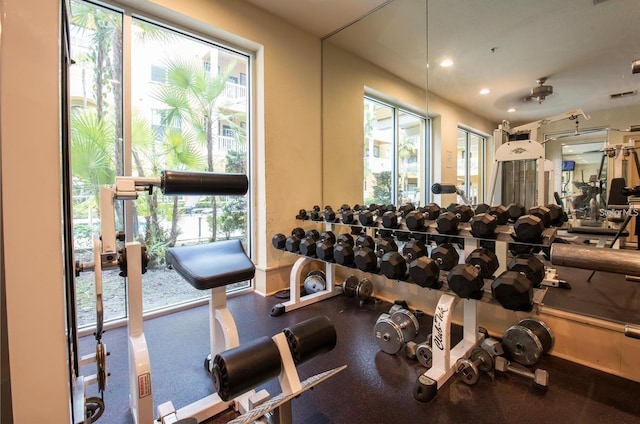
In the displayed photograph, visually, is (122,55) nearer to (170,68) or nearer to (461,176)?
(170,68)

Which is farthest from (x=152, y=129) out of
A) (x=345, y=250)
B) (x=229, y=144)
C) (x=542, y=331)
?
(x=542, y=331)

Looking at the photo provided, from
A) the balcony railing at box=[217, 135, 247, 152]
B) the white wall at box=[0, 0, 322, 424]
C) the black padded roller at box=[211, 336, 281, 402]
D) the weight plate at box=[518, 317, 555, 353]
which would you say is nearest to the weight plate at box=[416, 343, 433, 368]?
the weight plate at box=[518, 317, 555, 353]

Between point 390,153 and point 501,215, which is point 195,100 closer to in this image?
point 390,153

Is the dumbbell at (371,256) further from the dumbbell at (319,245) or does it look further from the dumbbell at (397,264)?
the dumbbell at (319,245)

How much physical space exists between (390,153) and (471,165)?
93cm

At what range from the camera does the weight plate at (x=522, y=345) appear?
1.60 metres

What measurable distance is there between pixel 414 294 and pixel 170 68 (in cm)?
271

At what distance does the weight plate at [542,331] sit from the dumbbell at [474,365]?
1.21 feet

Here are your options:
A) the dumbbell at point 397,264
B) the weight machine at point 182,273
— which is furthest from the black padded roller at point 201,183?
the dumbbell at point 397,264

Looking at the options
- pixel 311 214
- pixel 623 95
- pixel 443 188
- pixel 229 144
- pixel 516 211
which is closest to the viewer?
pixel 516 211

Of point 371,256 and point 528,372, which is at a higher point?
point 371,256

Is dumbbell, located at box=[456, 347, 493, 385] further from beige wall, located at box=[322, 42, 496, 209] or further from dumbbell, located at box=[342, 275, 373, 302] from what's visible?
beige wall, located at box=[322, 42, 496, 209]

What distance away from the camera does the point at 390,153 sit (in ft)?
10.8

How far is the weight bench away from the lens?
49.4 inches
